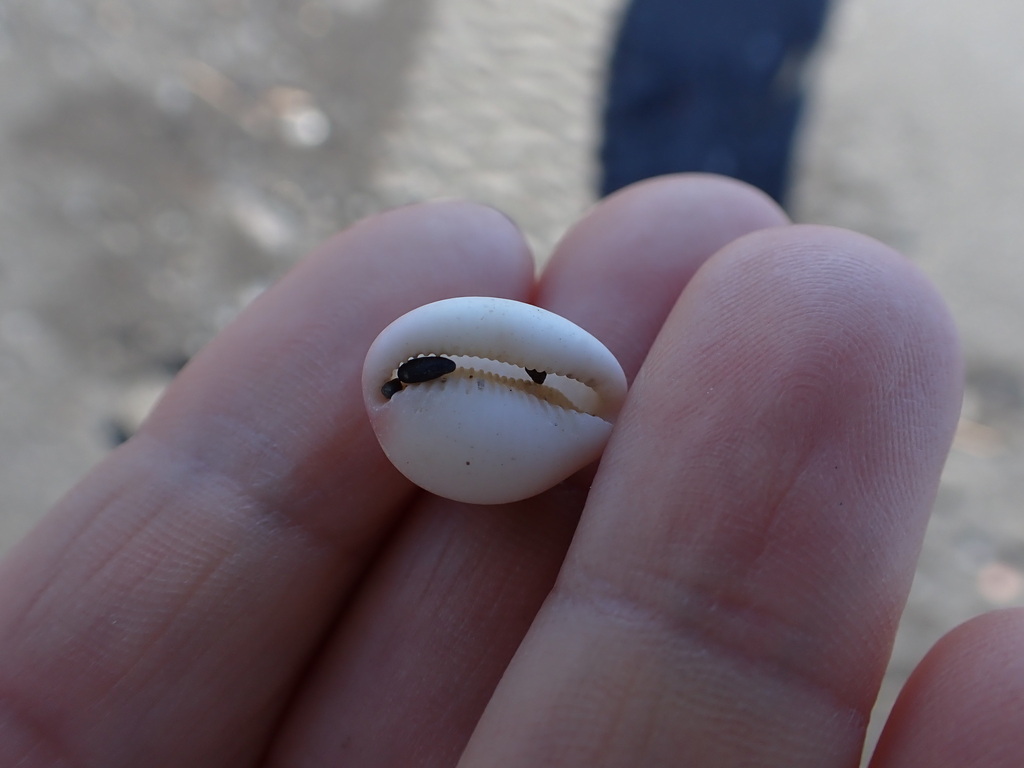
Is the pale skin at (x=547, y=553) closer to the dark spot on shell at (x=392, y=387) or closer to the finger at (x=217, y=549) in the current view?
the finger at (x=217, y=549)

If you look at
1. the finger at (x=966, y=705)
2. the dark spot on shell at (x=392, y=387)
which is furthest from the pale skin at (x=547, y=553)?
the dark spot on shell at (x=392, y=387)

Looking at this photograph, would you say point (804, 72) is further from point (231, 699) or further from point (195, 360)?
point (231, 699)

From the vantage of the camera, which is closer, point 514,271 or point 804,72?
point 514,271

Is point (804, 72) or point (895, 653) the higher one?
point (804, 72)

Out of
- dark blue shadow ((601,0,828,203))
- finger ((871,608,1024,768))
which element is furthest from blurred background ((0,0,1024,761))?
finger ((871,608,1024,768))

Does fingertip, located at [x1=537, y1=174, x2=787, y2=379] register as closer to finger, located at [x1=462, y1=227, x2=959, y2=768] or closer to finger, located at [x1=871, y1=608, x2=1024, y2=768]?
finger, located at [x1=462, y1=227, x2=959, y2=768]

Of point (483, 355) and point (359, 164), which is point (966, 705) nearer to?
point (483, 355)

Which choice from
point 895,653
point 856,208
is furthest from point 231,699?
point 856,208
